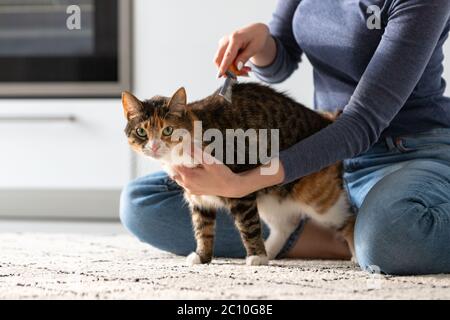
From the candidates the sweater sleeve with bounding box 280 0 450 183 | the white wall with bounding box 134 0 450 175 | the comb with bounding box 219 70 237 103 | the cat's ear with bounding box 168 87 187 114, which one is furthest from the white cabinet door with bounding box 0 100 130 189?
the sweater sleeve with bounding box 280 0 450 183

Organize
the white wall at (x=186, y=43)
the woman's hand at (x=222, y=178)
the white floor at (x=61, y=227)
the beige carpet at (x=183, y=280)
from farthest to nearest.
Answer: the white wall at (x=186, y=43) < the white floor at (x=61, y=227) < the woman's hand at (x=222, y=178) < the beige carpet at (x=183, y=280)

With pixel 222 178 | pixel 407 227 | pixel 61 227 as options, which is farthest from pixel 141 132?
pixel 61 227

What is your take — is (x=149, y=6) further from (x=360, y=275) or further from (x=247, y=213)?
(x=360, y=275)

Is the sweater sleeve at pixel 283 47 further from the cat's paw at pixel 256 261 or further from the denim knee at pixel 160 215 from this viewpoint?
the cat's paw at pixel 256 261

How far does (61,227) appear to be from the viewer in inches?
101

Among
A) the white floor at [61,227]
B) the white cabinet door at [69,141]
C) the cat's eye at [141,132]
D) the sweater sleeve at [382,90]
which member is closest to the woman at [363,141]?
the sweater sleeve at [382,90]

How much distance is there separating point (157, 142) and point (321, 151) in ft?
1.02

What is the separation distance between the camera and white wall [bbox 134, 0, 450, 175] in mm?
2641

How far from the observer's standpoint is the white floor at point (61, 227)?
2.46 meters

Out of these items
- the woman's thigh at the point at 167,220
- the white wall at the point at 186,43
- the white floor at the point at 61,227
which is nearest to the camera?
the woman's thigh at the point at 167,220

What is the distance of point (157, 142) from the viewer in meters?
1.45

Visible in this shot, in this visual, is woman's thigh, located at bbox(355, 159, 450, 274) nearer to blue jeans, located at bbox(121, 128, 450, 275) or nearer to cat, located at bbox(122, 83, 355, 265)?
blue jeans, located at bbox(121, 128, 450, 275)
